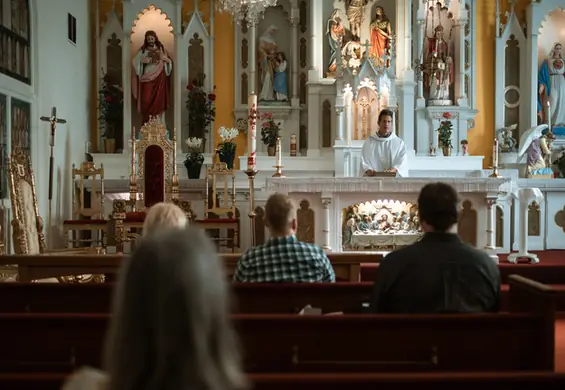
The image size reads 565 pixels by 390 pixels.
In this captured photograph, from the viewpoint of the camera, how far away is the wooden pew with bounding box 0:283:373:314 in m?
3.55

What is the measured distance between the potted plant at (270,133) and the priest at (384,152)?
3062 mm

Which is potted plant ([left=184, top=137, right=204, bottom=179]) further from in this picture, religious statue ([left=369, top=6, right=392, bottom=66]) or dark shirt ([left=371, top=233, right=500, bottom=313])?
dark shirt ([left=371, top=233, right=500, bottom=313])

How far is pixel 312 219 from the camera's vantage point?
8.95 meters

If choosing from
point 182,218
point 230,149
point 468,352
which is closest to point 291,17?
point 230,149

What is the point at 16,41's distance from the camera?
9.25m

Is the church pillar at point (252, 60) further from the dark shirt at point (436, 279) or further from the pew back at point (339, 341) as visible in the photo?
the pew back at point (339, 341)

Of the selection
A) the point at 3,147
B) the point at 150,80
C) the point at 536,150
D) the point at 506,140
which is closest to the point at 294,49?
the point at 150,80

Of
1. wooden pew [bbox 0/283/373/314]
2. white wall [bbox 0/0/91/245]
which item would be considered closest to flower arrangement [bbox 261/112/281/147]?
white wall [bbox 0/0/91/245]

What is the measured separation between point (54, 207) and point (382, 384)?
9.30 meters

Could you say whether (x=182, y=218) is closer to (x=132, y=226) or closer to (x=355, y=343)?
(x=355, y=343)

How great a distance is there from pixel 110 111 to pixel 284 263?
9.39 m

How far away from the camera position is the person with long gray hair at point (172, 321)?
119 cm

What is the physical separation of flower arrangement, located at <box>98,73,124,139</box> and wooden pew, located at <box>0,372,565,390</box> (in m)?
10.7

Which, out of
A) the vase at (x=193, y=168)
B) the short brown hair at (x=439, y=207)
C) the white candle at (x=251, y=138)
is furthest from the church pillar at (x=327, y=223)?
the short brown hair at (x=439, y=207)
